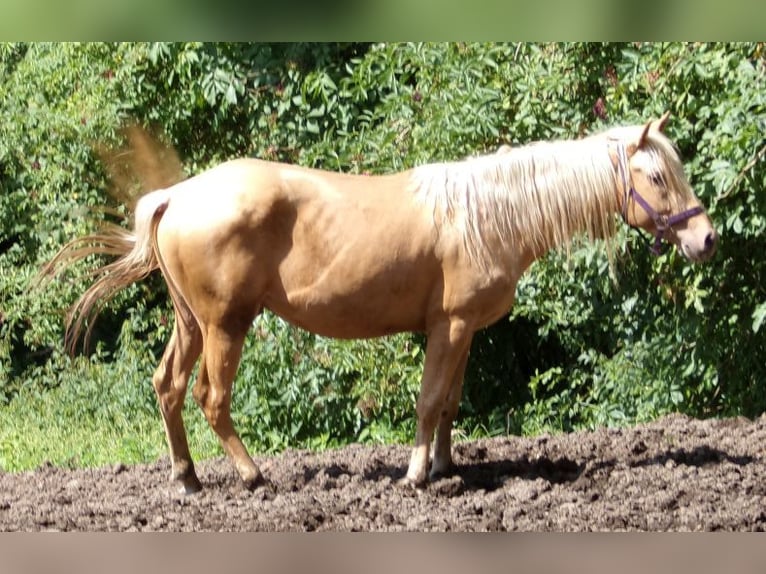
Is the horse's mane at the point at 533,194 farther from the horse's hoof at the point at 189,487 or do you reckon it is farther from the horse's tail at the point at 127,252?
the horse's hoof at the point at 189,487

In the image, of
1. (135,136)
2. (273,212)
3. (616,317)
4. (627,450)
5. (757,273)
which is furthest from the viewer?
(135,136)

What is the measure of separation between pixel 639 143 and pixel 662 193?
248 mm

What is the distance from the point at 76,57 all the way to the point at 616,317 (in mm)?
4725

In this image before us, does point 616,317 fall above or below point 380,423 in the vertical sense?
above

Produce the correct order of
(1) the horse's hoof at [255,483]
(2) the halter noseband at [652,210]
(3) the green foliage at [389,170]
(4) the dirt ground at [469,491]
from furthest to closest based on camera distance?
(3) the green foliage at [389,170] → (1) the horse's hoof at [255,483] → (2) the halter noseband at [652,210] → (4) the dirt ground at [469,491]

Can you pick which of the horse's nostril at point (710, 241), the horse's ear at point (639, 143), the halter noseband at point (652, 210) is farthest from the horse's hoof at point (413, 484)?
the horse's ear at point (639, 143)

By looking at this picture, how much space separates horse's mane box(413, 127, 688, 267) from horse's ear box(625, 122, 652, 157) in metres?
0.04

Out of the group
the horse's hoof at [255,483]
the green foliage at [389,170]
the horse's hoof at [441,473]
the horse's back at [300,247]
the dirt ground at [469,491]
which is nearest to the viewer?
the dirt ground at [469,491]

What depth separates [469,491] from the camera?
4.72 meters

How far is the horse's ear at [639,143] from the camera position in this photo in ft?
15.2

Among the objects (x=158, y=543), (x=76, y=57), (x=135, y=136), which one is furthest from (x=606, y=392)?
(x=158, y=543)

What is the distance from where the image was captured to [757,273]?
6.31m

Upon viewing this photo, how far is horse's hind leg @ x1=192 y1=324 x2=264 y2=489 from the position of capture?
15.1 feet
